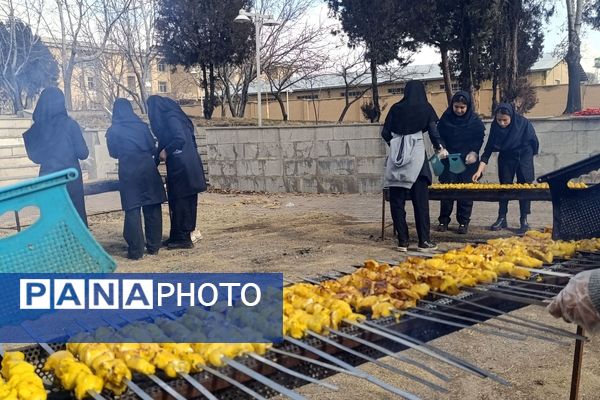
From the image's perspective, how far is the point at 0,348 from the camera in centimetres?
207

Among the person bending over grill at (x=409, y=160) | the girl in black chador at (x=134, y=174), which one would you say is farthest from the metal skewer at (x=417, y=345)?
the girl in black chador at (x=134, y=174)

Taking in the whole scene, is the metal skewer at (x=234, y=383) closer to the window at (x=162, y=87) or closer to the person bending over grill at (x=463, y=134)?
the person bending over grill at (x=463, y=134)

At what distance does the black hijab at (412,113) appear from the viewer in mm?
6523

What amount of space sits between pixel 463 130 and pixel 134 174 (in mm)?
4154

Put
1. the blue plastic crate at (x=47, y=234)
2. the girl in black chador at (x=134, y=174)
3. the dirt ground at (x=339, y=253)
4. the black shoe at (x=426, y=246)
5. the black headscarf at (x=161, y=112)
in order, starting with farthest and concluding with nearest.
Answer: the black headscarf at (x=161, y=112) → the girl in black chador at (x=134, y=174) → the black shoe at (x=426, y=246) → the dirt ground at (x=339, y=253) → the blue plastic crate at (x=47, y=234)

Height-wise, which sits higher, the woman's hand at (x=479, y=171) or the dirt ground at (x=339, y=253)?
the woman's hand at (x=479, y=171)

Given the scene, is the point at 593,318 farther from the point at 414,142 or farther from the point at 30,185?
the point at 414,142

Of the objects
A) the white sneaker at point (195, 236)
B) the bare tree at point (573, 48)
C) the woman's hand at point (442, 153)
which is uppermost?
the bare tree at point (573, 48)

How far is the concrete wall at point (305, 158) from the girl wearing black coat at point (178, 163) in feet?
16.5

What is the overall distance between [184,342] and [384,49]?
54.4 feet

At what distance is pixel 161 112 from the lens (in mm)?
7098

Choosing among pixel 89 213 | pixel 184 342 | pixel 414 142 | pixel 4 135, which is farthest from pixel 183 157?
pixel 4 135

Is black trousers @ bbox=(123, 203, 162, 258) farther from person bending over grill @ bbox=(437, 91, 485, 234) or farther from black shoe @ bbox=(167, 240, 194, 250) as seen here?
person bending over grill @ bbox=(437, 91, 485, 234)

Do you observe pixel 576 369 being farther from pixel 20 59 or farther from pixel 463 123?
pixel 20 59
